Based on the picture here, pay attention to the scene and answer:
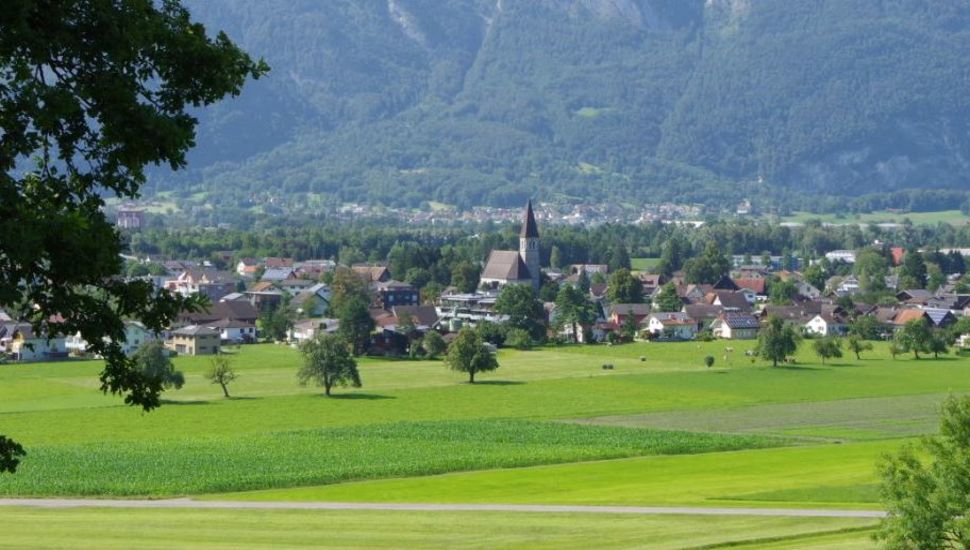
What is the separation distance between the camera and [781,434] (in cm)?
5500

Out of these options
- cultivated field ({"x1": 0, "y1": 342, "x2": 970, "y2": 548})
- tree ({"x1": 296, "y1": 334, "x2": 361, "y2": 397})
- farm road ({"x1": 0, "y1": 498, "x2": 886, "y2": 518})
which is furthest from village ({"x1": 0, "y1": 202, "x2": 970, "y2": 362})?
farm road ({"x1": 0, "y1": 498, "x2": 886, "y2": 518})

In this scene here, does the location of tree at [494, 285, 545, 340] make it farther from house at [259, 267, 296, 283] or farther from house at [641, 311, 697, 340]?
house at [259, 267, 296, 283]

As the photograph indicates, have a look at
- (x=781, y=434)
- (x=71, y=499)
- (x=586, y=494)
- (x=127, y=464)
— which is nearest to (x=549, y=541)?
(x=586, y=494)

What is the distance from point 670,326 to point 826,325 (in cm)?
1017

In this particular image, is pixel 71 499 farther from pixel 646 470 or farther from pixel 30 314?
pixel 30 314

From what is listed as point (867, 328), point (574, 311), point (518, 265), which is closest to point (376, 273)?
point (518, 265)

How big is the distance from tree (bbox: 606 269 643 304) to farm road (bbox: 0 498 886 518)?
89648 mm

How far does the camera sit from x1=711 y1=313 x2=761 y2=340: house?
108 m

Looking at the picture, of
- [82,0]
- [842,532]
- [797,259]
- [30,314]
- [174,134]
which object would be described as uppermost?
[797,259]

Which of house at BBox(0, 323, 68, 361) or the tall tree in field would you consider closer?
the tall tree in field

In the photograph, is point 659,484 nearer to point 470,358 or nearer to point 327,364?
point 327,364

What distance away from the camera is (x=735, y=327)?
355 ft

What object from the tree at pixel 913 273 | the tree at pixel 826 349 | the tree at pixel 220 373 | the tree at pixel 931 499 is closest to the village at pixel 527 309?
the tree at pixel 913 273

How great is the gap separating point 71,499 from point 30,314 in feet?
87.6
